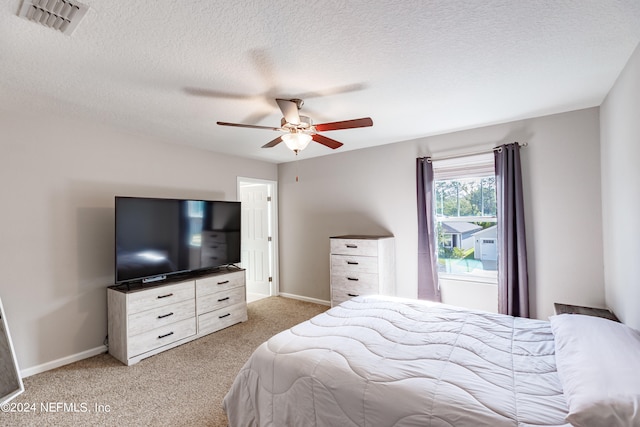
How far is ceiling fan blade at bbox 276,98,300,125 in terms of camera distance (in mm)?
2314

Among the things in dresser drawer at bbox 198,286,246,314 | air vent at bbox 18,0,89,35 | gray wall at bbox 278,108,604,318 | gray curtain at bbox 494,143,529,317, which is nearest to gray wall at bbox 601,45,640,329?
gray wall at bbox 278,108,604,318

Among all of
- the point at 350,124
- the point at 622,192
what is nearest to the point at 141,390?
the point at 350,124

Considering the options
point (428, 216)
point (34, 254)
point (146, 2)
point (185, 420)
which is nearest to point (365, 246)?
point (428, 216)

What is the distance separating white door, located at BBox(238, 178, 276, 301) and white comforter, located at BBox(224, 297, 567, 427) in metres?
3.16

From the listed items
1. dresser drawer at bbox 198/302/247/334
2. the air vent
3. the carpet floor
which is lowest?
the carpet floor

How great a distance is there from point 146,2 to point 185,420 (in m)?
2.52

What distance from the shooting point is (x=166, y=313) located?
313cm

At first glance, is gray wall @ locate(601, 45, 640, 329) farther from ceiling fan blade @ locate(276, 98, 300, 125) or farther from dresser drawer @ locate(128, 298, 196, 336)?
dresser drawer @ locate(128, 298, 196, 336)

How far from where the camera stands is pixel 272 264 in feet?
17.1

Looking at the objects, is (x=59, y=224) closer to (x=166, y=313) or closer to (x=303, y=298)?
(x=166, y=313)

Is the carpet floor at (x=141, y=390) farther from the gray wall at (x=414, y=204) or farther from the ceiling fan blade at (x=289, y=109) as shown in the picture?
the ceiling fan blade at (x=289, y=109)

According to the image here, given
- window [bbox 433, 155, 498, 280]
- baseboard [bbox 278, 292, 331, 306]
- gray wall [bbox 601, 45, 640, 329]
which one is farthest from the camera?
baseboard [bbox 278, 292, 331, 306]

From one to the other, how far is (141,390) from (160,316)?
0.79 metres

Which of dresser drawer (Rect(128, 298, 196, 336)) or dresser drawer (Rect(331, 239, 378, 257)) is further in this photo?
dresser drawer (Rect(331, 239, 378, 257))
